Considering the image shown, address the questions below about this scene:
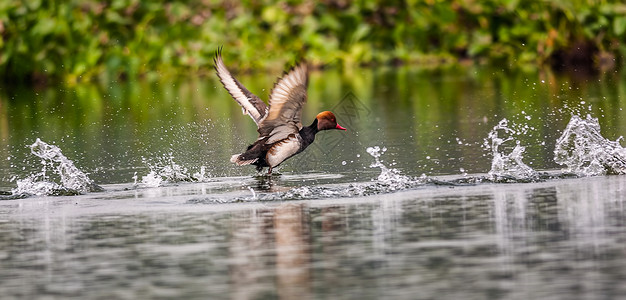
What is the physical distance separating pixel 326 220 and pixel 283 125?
2704 millimetres

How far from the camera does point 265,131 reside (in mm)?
11164

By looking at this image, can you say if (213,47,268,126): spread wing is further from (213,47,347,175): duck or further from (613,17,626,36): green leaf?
(613,17,626,36): green leaf

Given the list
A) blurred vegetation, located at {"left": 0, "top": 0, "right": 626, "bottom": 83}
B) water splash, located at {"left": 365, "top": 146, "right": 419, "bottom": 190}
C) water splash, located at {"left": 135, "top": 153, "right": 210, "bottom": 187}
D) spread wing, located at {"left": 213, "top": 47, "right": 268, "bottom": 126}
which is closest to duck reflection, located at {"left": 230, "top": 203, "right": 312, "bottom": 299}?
water splash, located at {"left": 365, "top": 146, "right": 419, "bottom": 190}

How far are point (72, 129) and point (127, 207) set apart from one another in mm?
7562

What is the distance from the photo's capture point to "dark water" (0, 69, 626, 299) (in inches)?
253

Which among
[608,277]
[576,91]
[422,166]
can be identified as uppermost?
[576,91]

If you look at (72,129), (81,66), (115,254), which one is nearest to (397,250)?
(115,254)

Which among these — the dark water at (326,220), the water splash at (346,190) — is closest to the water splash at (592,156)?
the dark water at (326,220)

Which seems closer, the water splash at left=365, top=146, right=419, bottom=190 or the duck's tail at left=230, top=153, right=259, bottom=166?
the water splash at left=365, top=146, right=419, bottom=190

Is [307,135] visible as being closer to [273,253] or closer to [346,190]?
[346,190]

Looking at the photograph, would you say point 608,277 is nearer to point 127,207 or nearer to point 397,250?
point 397,250

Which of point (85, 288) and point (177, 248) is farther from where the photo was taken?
point (177, 248)

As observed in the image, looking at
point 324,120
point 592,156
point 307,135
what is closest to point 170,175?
point 307,135

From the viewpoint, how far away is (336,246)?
738 cm
